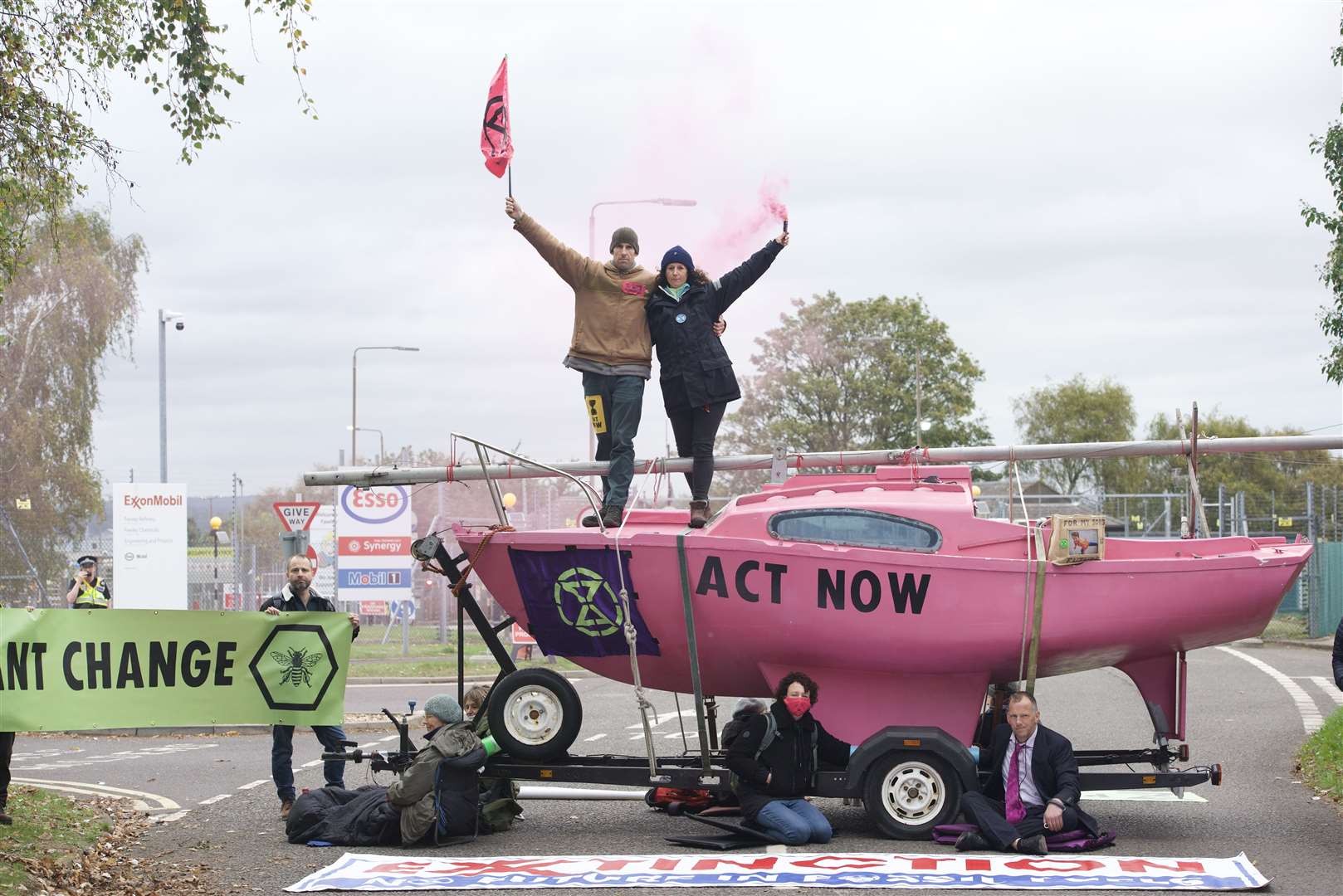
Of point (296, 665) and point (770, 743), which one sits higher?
point (296, 665)

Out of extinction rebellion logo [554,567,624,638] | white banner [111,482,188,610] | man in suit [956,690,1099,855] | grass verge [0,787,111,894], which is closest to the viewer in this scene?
grass verge [0,787,111,894]

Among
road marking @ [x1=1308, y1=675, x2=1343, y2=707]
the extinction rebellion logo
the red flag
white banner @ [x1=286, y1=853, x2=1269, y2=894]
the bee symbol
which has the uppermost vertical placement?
the red flag

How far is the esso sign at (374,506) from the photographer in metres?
29.7

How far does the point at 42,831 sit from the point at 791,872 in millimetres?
5530

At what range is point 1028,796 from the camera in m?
10.5

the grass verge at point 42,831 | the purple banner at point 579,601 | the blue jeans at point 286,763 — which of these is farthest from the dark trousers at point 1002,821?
the grass verge at point 42,831

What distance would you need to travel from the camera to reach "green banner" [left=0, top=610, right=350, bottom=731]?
11383mm

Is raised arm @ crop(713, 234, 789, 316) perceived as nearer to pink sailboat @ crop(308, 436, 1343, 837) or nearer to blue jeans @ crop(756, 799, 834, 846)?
pink sailboat @ crop(308, 436, 1343, 837)

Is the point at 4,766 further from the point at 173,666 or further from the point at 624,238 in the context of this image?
the point at 624,238

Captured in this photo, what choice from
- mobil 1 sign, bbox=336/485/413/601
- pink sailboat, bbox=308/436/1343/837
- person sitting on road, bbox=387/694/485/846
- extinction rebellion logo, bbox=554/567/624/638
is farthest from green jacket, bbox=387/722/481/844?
mobil 1 sign, bbox=336/485/413/601

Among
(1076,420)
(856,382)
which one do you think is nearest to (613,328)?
(856,382)

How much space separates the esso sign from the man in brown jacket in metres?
18.2

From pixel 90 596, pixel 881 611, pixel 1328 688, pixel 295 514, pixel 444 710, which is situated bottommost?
pixel 1328 688

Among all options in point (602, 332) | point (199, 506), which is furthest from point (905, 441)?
point (199, 506)
